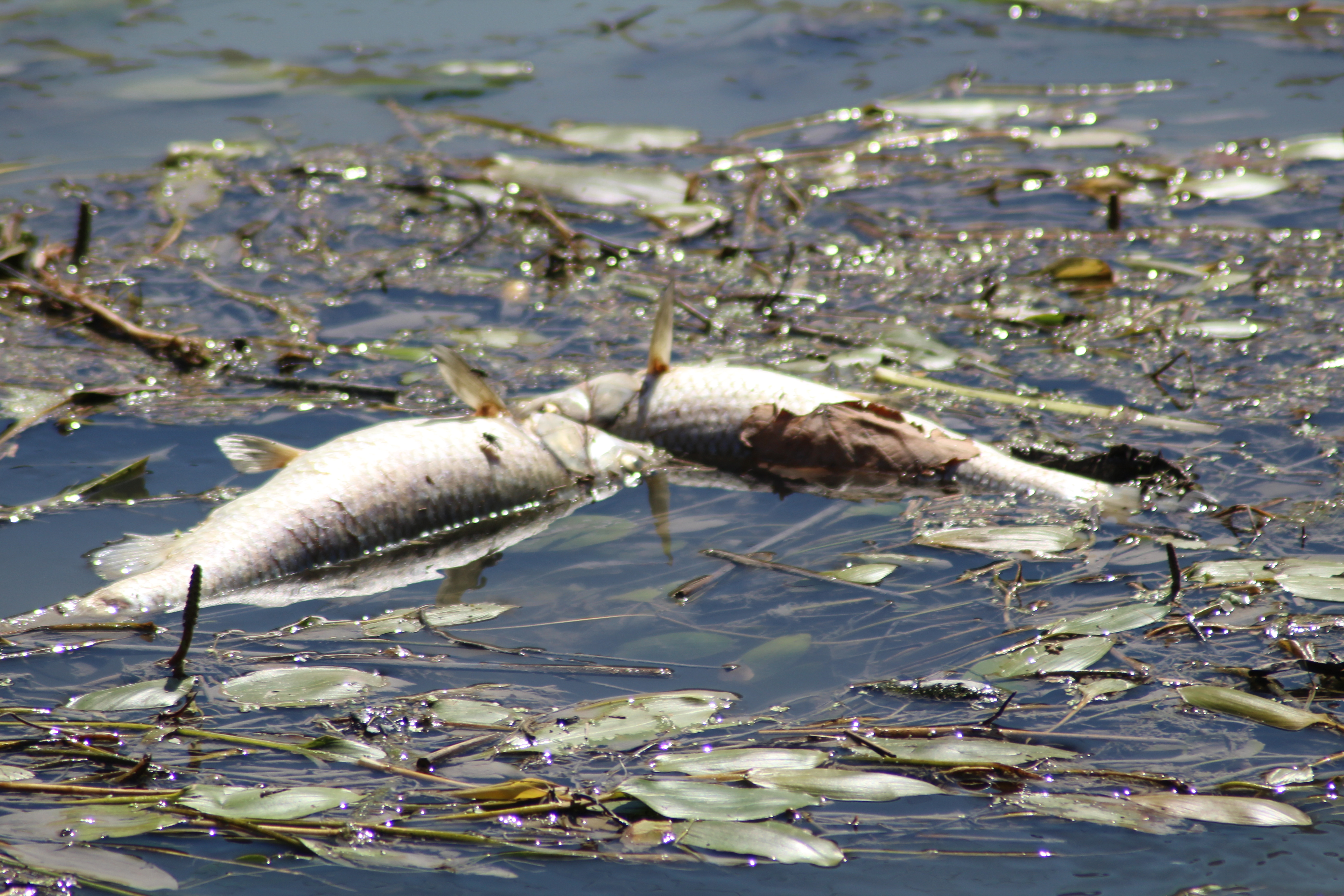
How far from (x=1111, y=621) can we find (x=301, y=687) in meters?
1.96

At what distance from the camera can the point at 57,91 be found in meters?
8.14

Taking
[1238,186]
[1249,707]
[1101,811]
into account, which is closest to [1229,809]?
[1101,811]

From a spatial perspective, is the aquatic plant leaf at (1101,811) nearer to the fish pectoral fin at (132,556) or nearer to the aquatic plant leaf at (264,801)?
the aquatic plant leaf at (264,801)

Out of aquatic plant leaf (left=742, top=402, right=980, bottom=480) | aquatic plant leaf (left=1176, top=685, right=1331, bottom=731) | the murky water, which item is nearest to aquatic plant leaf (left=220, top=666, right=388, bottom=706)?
the murky water

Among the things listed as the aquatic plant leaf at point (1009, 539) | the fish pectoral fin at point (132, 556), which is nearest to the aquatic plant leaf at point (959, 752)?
the aquatic plant leaf at point (1009, 539)

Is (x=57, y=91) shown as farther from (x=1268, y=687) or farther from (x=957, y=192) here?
(x=1268, y=687)

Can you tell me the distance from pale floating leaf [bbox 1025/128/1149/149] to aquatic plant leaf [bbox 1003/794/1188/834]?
537cm

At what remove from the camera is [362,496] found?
360 centimetres

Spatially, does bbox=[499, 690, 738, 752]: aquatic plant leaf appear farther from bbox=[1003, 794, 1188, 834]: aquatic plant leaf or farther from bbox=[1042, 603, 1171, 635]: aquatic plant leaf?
bbox=[1042, 603, 1171, 635]: aquatic plant leaf

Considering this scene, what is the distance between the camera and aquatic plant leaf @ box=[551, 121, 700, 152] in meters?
7.17

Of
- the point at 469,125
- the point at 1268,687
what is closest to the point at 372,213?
the point at 469,125

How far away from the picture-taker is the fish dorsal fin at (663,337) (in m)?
4.08

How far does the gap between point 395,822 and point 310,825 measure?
0.17 metres

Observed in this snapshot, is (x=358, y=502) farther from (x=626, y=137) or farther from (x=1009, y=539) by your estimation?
(x=626, y=137)
